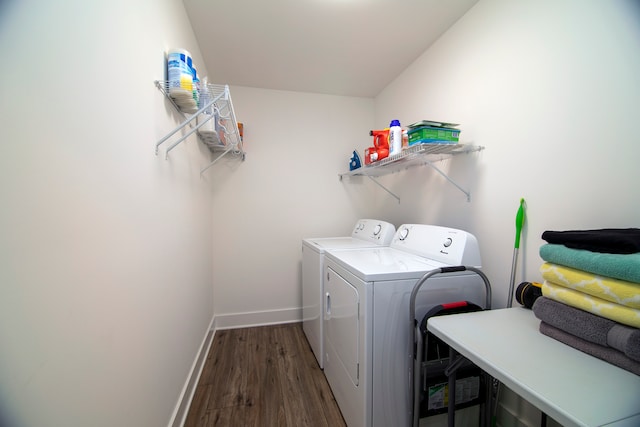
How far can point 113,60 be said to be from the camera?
2.58ft

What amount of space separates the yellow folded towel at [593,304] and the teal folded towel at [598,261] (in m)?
0.08

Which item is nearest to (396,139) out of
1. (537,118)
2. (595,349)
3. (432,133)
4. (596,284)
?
(432,133)

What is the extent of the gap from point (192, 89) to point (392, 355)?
1.67 meters

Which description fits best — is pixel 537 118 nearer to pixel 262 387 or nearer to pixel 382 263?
pixel 382 263

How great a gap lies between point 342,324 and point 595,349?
3.43 ft

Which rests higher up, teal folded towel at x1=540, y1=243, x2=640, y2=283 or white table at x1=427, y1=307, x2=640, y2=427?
teal folded towel at x1=540, y1=243, x2=640, y2=283

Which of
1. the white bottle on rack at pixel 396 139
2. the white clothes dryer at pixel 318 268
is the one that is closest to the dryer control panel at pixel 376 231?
the white clothes dryer at pixel 318 268

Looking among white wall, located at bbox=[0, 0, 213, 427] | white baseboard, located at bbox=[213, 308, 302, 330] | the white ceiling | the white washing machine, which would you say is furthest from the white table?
white baseboard, located at bbox=[213, 308, 302, 330]

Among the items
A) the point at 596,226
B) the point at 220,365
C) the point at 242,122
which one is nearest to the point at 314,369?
the point at 220,365

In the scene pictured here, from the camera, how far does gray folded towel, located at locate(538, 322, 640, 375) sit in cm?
68

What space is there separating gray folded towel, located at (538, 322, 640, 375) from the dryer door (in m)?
0.74

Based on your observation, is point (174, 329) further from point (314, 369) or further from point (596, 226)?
point (596, 226)

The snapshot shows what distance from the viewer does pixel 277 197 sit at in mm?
2711

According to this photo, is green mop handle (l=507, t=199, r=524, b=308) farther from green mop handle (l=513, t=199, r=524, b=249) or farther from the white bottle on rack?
the white bottle on rack
